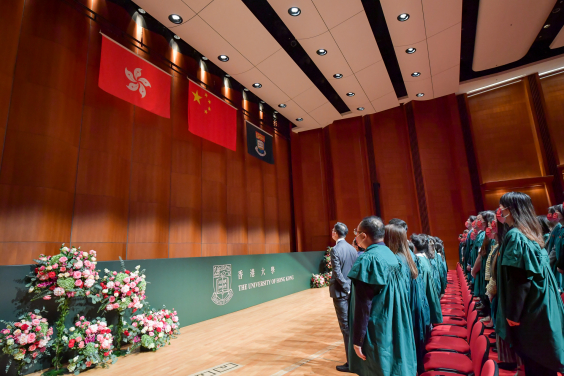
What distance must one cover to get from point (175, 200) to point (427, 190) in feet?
28.2

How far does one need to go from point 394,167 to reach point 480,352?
35.4ft

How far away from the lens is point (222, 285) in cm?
626

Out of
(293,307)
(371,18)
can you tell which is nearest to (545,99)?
(371,18)

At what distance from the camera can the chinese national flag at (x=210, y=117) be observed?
8133mm

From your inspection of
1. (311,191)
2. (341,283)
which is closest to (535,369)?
(341,283)

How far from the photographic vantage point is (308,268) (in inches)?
390

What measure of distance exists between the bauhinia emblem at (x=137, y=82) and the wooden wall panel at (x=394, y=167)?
8613 millimetres

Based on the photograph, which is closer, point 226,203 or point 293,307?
point 293,307

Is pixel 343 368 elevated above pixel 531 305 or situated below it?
below

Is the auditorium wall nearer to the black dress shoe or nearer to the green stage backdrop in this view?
the green stage backdrop

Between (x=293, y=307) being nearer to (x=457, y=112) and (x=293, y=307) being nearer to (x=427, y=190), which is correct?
(x=427, y=190)

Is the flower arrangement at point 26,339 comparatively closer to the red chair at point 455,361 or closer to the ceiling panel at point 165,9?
the red chair at point 455,361

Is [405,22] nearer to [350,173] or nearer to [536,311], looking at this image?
[350,173]

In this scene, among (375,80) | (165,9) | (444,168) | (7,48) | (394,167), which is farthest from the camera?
(394,167)
